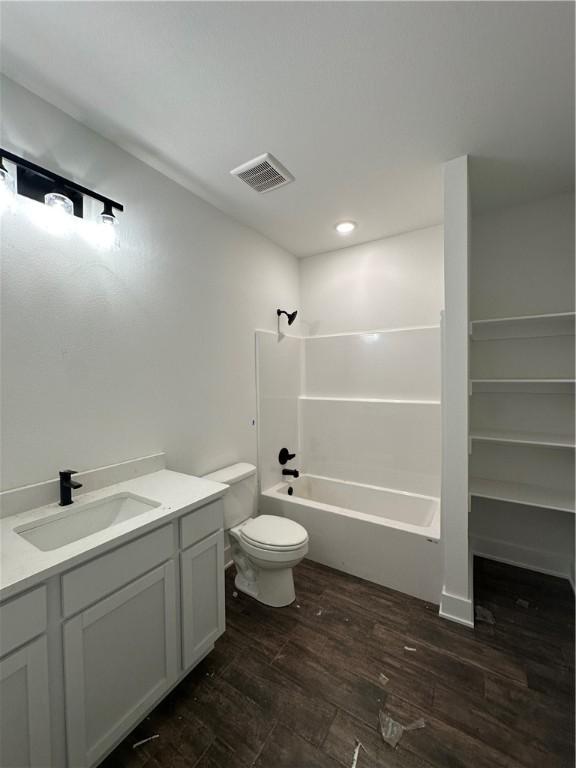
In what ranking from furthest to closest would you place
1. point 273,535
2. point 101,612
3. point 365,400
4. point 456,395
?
point 365,400
point 273,535
point 456,395
point 101,612

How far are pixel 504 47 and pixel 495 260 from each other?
1.48 m

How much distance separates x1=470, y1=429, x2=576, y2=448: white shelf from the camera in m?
1.92

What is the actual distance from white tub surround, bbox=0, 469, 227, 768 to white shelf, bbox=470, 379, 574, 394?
187 centimetres

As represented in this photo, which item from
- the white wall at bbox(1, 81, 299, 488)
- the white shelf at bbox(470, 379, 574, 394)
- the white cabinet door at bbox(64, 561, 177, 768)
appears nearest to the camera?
the white cabinet door at bbox(64, 561, 177, 768)

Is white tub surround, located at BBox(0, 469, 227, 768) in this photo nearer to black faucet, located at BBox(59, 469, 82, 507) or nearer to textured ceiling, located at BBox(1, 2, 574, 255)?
black faucet, located at BBox(59, 469, 82, 507)

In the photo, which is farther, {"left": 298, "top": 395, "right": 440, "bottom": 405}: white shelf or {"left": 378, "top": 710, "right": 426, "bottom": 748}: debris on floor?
{"left": 298, "top": 395, "right": 440, "bottom": 405}: white shelf

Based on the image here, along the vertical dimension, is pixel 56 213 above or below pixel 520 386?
above

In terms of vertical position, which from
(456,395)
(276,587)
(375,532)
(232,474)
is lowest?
(276,587)

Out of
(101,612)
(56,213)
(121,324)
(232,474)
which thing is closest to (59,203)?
(56,213)

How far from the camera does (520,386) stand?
2193mm

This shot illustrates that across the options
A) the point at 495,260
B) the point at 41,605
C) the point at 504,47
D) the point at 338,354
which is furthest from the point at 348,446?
the point at 504,47

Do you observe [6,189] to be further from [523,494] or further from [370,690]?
[523,494]

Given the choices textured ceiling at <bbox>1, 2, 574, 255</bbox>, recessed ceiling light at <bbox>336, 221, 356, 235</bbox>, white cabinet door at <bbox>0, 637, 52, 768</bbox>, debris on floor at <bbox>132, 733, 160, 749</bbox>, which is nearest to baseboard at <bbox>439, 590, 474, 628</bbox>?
debris on floor at <bbox>132, 733, 160, 749</bbox>

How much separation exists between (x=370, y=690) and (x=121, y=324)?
2095mm
